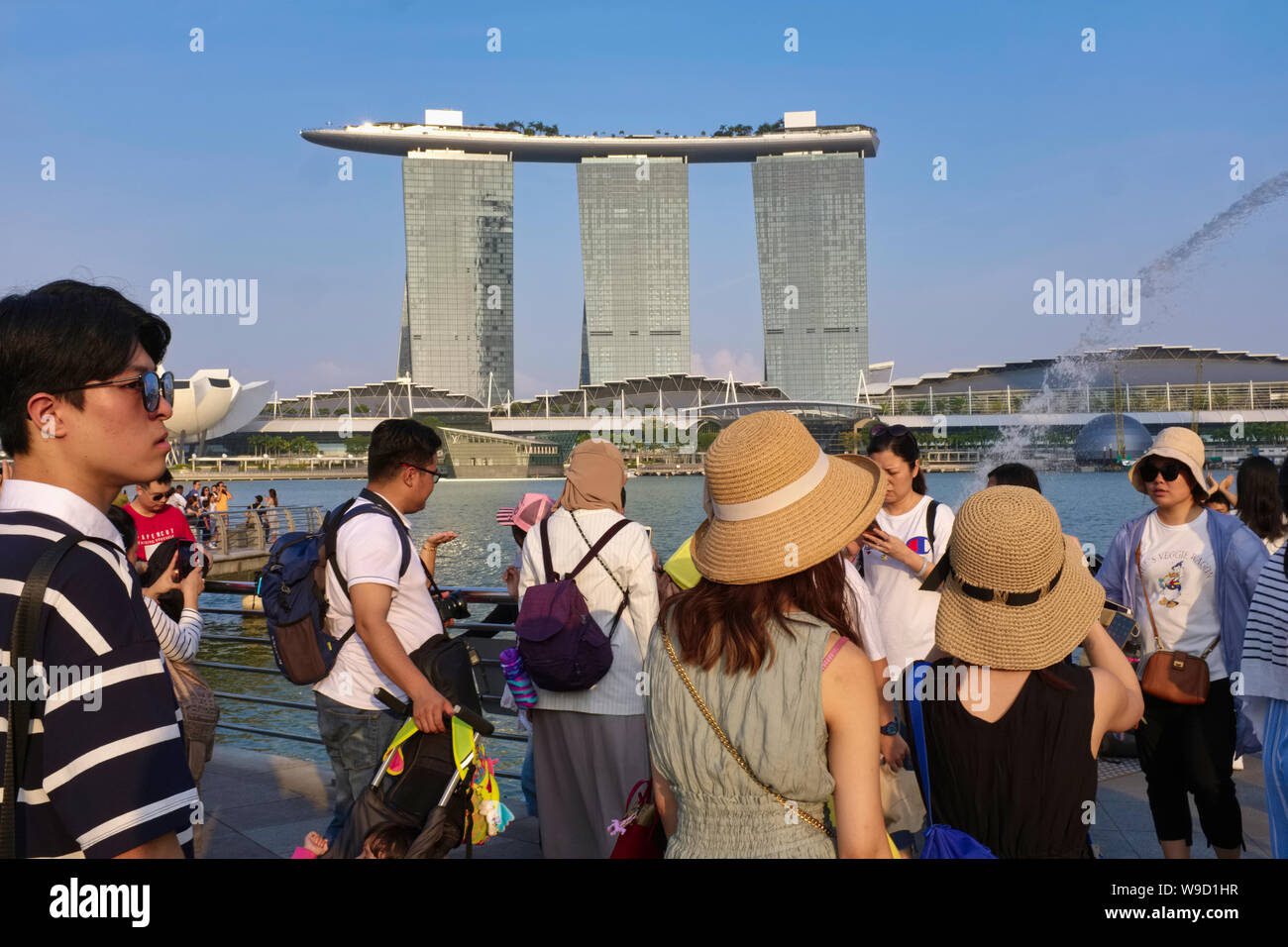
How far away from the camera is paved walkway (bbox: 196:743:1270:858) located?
402 centimetres

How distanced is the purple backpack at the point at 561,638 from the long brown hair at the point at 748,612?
4.74ft

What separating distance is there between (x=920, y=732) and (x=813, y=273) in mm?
134436

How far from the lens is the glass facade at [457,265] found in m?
130

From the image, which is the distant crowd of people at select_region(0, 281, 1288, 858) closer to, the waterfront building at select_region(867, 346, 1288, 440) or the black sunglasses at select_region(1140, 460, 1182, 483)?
the black sunglasses at select_region(1140, 460, 1182, 483)

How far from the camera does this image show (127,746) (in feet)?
4.20

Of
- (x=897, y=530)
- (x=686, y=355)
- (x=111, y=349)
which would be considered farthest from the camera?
(x=686, y=355)

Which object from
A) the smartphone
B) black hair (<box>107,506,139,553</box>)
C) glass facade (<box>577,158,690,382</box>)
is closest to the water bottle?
black hair (<box>107,506,139,553</box>)

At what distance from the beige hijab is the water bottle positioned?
0.53 metres

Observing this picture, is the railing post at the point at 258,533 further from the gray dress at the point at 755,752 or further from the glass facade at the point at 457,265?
the glass facade at the point at 457,265

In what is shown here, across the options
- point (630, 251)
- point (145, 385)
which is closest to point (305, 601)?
point (145, 385)

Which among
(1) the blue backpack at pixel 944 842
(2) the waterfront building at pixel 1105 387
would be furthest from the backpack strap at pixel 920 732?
(2) the waterfront building at pixel 1105 387
